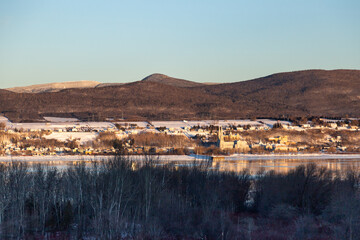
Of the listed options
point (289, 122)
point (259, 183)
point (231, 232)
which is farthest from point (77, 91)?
point (231, 232)

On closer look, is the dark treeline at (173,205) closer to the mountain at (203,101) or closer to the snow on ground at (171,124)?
the snow on ground at (171,124)

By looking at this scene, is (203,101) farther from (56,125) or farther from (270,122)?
(56,125)

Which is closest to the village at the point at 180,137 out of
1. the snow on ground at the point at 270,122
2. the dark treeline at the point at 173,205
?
the snow on ground at the point at 270,122

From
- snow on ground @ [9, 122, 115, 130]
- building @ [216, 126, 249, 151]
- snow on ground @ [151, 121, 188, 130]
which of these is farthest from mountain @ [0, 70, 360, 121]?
building @ [216, 126, 249, 151]

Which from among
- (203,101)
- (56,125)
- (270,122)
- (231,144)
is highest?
(203,101)

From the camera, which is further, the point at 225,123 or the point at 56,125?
the point at 225,123

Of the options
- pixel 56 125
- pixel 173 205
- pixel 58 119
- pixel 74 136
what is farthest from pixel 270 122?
pixel 173 205

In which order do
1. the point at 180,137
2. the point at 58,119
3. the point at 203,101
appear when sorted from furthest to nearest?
the point at 203,101
the point at 58,119
the point at 180,137

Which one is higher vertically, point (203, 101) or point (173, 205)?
point (203, 101)

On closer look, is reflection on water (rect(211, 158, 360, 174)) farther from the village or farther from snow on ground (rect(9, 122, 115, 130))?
snow on ground (rect(9, 122, 115, 130))
